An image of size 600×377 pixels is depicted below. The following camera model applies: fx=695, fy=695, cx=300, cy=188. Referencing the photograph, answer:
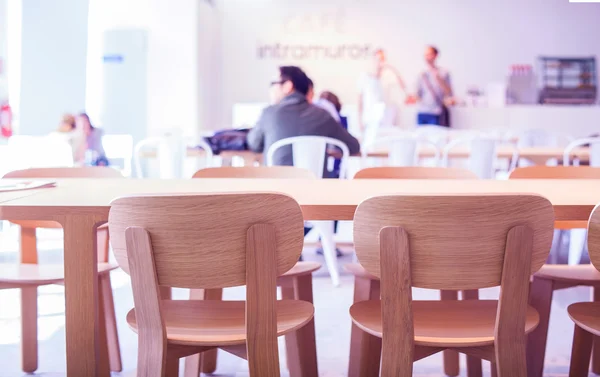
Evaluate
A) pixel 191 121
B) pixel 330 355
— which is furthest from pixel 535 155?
pixel 191 121

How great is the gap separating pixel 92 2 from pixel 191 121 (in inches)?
75.3

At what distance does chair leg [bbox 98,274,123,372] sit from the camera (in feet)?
7.56

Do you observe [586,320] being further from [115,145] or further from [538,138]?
[115,145]

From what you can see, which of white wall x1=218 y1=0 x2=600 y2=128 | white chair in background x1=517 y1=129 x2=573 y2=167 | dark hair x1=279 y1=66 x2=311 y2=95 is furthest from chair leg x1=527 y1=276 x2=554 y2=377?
white wall x1=218 y1=0 x2=600 y2=128

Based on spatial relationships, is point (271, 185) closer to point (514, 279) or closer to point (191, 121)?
point (514, 279)

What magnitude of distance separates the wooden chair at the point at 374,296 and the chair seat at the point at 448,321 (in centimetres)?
15

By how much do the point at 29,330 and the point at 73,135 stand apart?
497 centimetres

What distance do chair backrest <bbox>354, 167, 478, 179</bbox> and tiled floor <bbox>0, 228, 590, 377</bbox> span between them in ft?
2.18

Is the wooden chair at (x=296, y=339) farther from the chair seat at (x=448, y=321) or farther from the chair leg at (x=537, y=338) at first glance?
the chair leg at (x=537, y=338)

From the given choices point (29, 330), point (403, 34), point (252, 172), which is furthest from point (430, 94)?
point (29, 330)

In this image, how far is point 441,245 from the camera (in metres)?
1.41

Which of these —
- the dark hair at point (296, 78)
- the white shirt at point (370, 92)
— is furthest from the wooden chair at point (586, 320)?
the white shirt at point (370, 92)

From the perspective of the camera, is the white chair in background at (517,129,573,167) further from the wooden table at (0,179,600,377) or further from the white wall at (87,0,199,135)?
the white wall at (87,0,199,135)

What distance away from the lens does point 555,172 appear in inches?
108
